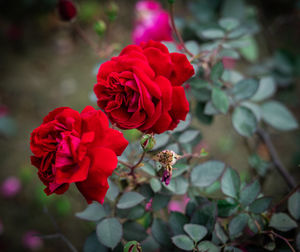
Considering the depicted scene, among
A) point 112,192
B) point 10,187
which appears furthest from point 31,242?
point 112,192

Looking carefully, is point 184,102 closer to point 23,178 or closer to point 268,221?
point 268,221

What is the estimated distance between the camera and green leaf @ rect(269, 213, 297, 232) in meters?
0.47

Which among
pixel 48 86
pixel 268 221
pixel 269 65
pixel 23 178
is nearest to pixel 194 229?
pixel 268 221

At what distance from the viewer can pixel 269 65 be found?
111 centimetres

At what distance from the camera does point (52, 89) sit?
1.58 m

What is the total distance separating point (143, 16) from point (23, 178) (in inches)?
39.9

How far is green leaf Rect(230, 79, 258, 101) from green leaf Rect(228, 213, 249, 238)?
0.28 meters

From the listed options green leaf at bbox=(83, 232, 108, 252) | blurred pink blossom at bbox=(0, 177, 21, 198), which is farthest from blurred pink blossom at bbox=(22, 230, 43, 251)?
green leaf at bbox=(83, 232, 108, 252)

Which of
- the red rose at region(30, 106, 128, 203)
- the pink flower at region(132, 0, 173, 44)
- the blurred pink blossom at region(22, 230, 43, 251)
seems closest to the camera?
the red rose at region(30, 106, 128, 203)

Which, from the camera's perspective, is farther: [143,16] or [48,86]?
[48,86]

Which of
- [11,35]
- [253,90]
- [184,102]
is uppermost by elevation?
[11,35]

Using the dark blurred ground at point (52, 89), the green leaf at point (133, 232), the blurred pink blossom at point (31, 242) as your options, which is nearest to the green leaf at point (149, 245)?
the green leaf at point (133, 232)

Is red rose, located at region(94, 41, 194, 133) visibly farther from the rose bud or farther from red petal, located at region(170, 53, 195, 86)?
the rose bud

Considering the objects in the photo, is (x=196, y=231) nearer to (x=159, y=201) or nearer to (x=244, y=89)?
(x=159, y=201)
